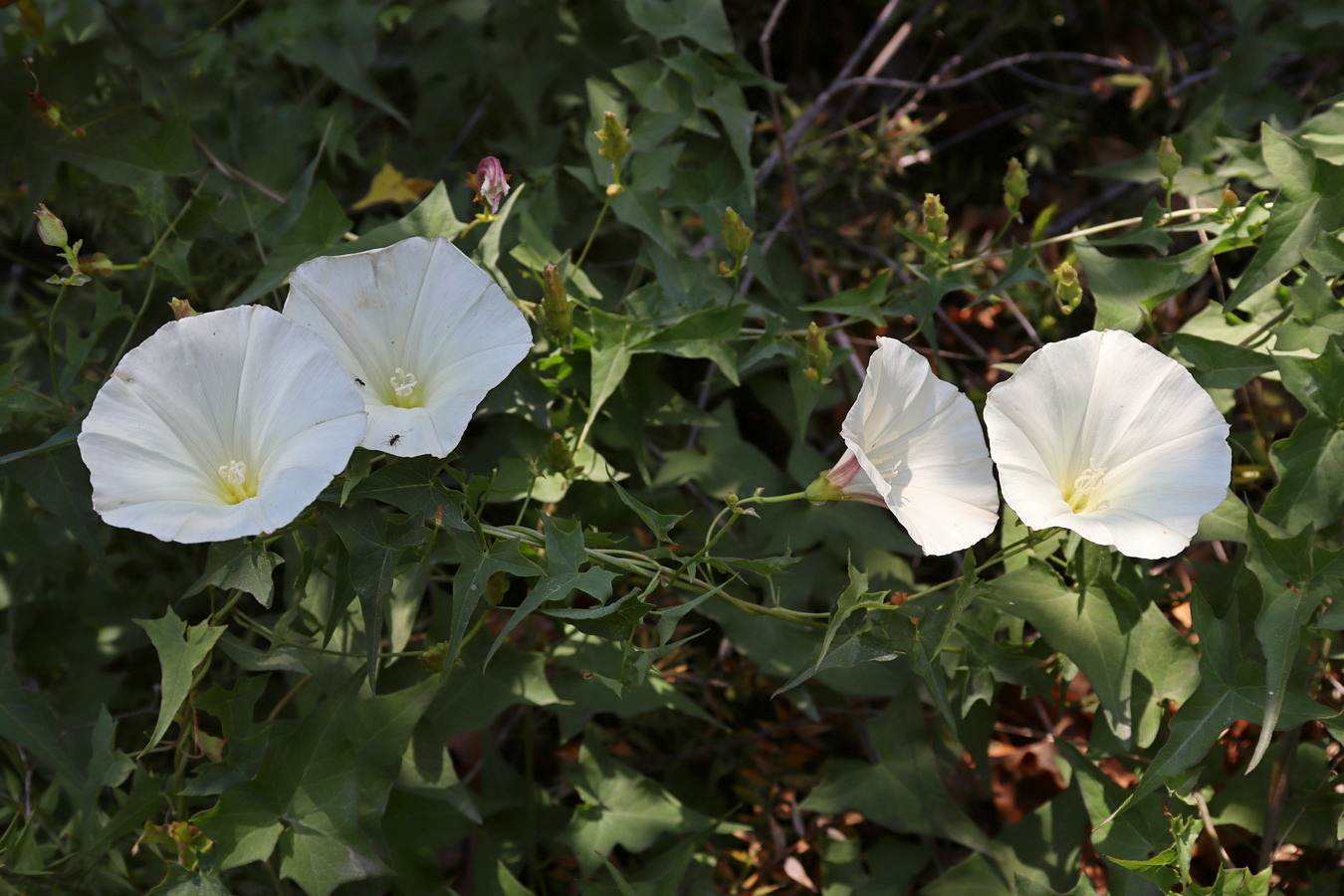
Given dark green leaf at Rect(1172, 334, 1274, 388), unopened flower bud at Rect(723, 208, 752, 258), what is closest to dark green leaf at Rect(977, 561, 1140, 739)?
dark green leaf at Rect(1172, 334, 1274, 388)

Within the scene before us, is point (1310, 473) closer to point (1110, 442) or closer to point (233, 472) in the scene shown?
point (1110, 442)

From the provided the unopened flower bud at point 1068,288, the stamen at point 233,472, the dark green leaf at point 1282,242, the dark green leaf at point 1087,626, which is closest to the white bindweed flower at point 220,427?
the stamen at point 233,472

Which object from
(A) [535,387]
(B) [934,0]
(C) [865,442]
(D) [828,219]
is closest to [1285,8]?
(B) [934,0]

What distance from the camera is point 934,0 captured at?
2.48 meters

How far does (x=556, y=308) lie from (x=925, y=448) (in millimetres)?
562

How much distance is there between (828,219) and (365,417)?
162cm

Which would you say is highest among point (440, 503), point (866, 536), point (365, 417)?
point (365, 417)

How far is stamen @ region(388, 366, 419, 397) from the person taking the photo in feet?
Answer: 4.03

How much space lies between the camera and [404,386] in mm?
1229

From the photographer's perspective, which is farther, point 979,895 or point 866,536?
point 866,536

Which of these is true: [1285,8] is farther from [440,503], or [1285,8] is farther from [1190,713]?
[440,503]

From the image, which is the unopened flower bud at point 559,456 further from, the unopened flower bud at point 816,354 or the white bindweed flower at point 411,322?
the unopened flower bud at point 816,354

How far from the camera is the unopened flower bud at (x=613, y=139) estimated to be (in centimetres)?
149

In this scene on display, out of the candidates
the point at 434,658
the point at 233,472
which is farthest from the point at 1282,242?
the point at 233,472
